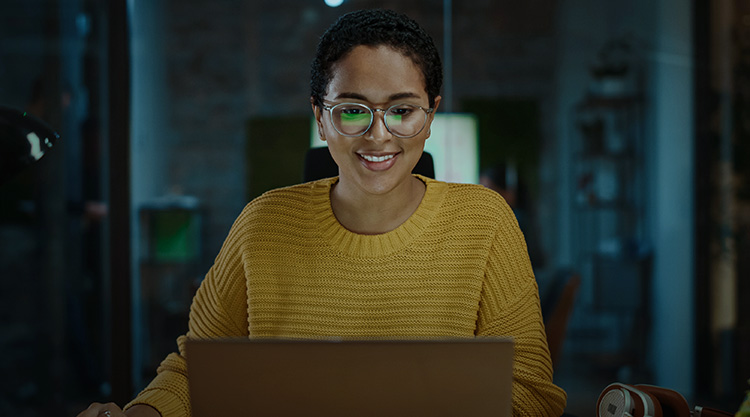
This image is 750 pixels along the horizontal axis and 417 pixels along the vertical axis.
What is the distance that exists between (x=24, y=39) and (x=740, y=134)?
11.8 ft

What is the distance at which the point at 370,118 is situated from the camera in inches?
44.4

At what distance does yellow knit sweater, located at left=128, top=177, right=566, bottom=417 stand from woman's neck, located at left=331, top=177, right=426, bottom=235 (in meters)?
0.02

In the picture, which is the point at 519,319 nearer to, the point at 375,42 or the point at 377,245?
the point at 377,245

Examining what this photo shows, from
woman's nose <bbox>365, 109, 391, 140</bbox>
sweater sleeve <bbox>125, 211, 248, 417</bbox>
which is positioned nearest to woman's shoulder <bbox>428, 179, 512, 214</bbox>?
woman's nose <bbox>365, 109, 391, 140</bbox>

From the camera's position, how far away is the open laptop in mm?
698

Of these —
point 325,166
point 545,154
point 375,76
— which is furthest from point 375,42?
point 545,154

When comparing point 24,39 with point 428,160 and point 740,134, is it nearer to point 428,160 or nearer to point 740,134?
point 428,160

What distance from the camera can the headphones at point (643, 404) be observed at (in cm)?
84

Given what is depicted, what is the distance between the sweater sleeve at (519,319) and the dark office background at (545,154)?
2.20 m

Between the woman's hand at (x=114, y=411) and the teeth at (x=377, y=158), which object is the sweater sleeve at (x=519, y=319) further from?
the woman's hand at (x=114, y=411)

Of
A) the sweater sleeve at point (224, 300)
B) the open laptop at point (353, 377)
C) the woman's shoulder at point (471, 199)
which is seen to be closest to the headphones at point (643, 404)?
the open laptop at point (353, 377)

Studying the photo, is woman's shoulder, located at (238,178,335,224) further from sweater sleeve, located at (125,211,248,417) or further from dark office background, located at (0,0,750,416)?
dark office background, located at (0,0,750,416)

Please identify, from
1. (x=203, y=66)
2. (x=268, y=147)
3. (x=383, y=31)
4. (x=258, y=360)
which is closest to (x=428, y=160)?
(x=383, y=31)

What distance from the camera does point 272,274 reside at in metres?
1.27
